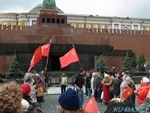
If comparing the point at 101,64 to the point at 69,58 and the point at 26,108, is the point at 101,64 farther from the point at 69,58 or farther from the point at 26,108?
the point at 26,108

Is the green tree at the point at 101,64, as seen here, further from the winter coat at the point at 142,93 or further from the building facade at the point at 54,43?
the winter coat at the point at 142,93

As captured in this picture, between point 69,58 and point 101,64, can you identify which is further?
point 101,64

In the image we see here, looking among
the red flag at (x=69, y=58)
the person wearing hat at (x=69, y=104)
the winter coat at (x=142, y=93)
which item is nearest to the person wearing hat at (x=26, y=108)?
the person wearing hat at (x=69, y=104)

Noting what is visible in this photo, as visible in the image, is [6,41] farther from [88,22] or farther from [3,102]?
[88,22]

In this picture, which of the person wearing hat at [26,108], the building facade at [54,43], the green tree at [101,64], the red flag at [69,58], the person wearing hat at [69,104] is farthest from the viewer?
the building facade at [54,43]

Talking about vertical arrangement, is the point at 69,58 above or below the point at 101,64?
above

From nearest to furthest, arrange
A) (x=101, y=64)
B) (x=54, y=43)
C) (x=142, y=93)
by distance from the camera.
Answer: (x=142, y=93)
(x=101, y=64)
(x=54, y=43)

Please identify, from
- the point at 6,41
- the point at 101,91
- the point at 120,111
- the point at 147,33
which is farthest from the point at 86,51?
the point at 147,33

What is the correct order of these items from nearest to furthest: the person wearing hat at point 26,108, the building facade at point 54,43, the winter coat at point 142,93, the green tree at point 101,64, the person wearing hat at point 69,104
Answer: the person wearing hat at point 69,104 < the person wearing hat at point 26,108 < the winter coat at point 142,93 < the green tree at point 101,64 < the building facade at point 54,43

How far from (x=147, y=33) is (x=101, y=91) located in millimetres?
28930

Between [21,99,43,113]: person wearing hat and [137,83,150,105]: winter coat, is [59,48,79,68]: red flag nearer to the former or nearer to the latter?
[137,83,150,105]: winter coat

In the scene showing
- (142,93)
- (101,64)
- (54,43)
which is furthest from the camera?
(54,43)

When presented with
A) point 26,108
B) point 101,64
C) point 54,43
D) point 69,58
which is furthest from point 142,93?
point 54,43

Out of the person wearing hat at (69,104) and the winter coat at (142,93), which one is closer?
the person wearing hat at (69,104)
